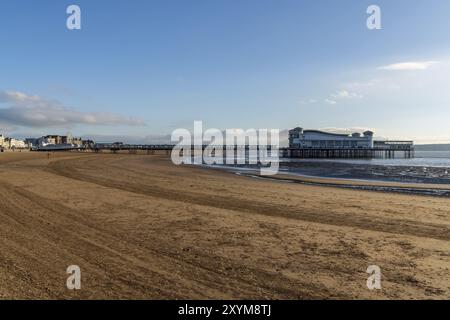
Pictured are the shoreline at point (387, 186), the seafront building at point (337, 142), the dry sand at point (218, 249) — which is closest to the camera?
the dry sand at point (218, 249)

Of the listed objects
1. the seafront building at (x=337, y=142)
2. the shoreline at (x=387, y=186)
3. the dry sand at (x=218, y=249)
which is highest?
the seafront building at (x=337, y=142)

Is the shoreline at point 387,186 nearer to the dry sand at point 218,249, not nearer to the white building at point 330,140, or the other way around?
the dry sand at point 218,249

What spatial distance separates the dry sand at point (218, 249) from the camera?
5.40 m

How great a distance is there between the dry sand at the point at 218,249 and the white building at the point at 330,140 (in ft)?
478

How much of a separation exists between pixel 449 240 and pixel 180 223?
22.6 ft

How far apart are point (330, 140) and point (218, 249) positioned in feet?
514

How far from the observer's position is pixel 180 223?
10164 mm

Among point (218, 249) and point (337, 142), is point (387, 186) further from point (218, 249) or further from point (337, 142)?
point (337, 142)

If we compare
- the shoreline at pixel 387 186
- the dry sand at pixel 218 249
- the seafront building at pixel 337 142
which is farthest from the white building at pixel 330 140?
the dry sand at pixel 218 249

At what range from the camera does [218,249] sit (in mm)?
7598

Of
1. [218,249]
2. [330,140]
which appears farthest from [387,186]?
[330,140]

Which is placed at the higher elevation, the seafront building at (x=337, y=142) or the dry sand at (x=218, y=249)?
the seafront building at (x=337, y=142)

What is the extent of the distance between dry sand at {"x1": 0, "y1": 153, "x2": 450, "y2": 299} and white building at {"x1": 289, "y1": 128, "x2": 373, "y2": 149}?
146 meters
